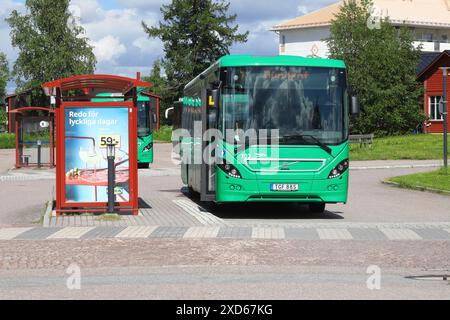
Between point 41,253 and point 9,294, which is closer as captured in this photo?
point 9,294

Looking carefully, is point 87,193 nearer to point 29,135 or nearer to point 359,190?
point 359,190

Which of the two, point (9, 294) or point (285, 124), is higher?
point (285, 124)

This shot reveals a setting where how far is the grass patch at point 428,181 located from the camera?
26.0 metres

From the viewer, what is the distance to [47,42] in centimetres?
9262

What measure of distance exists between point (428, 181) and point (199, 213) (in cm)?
1207

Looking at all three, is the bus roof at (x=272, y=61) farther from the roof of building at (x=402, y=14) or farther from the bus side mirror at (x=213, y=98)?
the roof of building at (x=402, y=14)

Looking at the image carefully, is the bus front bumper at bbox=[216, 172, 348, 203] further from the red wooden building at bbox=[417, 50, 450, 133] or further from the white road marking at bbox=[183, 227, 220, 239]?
the red wooden building at bbox=[417, 50, 450, 133]

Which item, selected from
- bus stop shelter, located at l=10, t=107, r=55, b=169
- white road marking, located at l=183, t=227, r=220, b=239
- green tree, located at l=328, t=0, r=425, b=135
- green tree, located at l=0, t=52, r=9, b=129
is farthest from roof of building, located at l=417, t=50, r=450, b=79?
white road marking, located at l=183, t=227, r=220, b=239

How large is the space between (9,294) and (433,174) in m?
23.8

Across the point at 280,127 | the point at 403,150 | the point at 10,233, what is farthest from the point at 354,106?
the point at 403,150

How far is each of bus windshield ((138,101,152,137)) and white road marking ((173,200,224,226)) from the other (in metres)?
16.7

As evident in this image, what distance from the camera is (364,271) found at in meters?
10.5

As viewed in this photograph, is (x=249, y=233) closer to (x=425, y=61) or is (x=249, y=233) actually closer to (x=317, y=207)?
(x=317, y=207)
